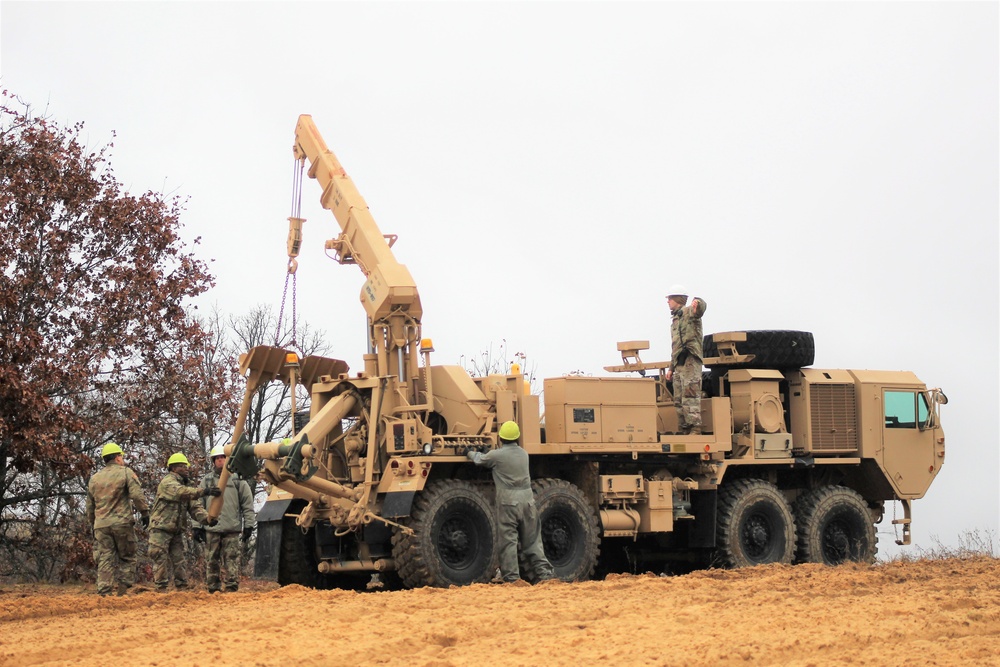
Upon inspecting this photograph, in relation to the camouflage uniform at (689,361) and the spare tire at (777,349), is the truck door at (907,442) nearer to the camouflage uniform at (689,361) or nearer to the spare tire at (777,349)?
the spare tire at (777,349)

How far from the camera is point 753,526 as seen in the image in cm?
2052

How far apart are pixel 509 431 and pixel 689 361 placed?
3.92 metres

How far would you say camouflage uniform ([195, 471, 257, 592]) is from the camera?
60.1 ft

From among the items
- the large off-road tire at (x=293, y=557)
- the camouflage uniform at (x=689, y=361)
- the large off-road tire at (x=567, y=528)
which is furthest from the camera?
the camouflage uniform at (x=689, y=361)

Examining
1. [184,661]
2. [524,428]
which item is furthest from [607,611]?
[524,428]

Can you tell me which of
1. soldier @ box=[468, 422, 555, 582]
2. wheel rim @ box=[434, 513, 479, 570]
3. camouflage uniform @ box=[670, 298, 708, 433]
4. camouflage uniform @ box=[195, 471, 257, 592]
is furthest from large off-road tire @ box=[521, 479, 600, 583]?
camouflage uniform @ box=[195, 471, 257, 592]

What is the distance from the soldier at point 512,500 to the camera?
17000mm

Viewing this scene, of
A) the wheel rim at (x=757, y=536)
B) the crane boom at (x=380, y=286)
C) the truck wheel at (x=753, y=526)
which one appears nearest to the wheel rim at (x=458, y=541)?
the crane boom at (x=380, y=286)

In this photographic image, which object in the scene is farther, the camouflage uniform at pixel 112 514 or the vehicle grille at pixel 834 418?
the vehicle grille at pixel 834 418

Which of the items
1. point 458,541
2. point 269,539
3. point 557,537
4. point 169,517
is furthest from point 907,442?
point 169,517

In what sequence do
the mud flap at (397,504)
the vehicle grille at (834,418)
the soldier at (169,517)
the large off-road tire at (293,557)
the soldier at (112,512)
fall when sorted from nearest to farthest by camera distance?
the mud flap at (397,504), the soldier at (112,512), the soldier at (169,517), the large off-road tire at (293,557), the vehicle grille at (834,418)

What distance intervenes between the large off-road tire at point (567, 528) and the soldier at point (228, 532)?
3.61 meters

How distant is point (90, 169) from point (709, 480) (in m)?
10.2

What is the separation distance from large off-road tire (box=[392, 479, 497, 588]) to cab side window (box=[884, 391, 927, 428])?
7271 mm
